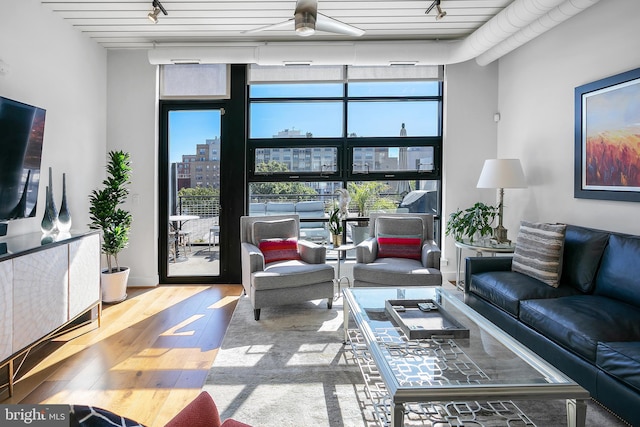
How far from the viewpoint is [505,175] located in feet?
13.3

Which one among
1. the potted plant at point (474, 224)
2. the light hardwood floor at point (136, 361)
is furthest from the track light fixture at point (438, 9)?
the light hardwood floor at point (136, 361)

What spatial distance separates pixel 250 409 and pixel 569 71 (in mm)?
3894

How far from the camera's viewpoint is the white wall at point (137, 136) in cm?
493

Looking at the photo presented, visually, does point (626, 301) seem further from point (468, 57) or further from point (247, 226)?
point (247, 226)

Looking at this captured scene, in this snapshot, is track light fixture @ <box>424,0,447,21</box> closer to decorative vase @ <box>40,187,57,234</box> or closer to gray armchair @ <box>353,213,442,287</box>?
gray armchair @ <box>353,213,442,287</box>

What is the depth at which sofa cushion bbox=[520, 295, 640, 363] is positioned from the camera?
7.09ft

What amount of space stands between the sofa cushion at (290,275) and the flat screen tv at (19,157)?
1.94 m

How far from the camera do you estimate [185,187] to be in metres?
5.16

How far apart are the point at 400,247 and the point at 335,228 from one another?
79 cm

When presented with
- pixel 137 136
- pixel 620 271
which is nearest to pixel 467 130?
pixel 620 271

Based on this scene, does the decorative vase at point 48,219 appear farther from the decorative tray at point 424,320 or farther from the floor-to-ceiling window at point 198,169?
the decorative tray at point 424,320

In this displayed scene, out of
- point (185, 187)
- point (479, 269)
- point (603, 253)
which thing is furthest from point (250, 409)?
point (185, 187)

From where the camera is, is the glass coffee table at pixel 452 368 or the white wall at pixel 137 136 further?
the white wall at pixel 137 136

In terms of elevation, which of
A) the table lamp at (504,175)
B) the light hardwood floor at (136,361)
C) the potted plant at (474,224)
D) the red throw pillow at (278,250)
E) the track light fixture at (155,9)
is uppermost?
the track light fixture at (155,9)
